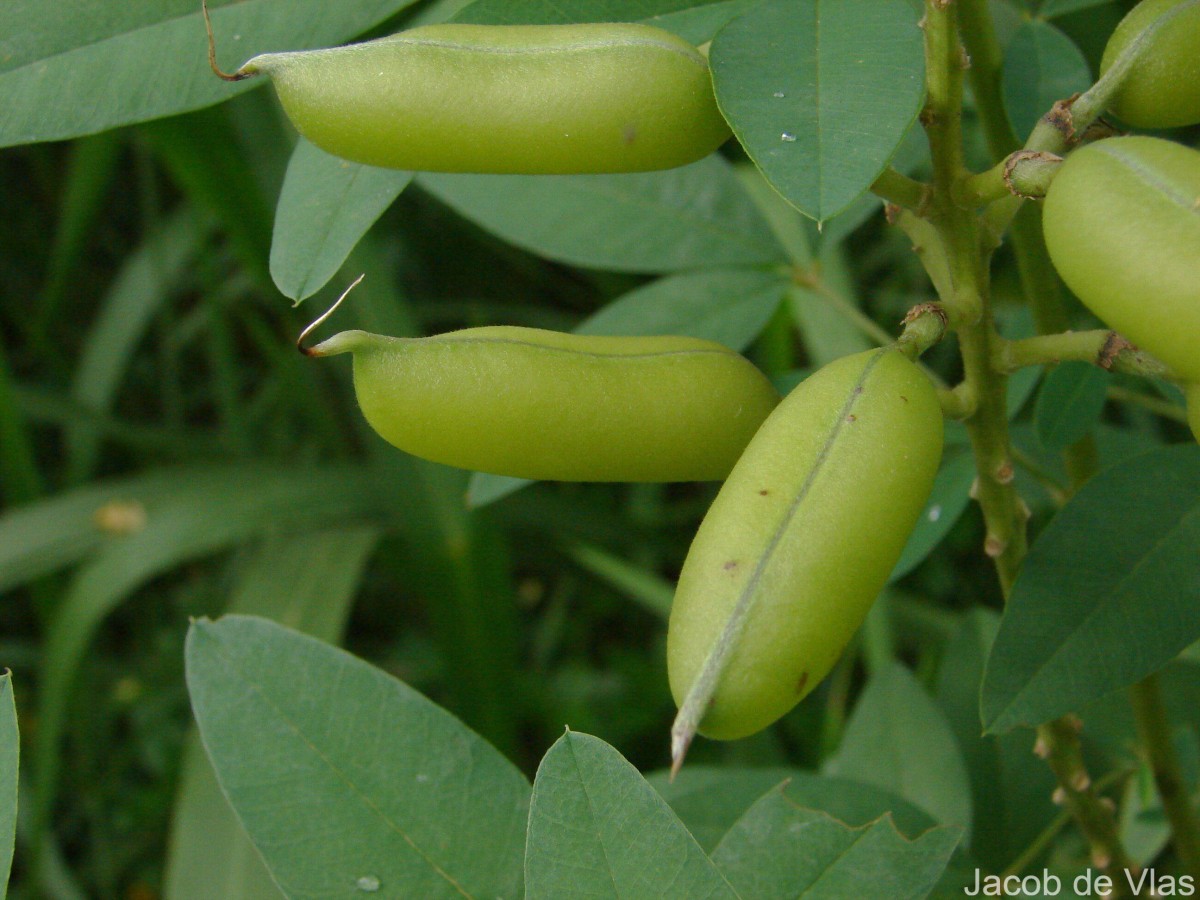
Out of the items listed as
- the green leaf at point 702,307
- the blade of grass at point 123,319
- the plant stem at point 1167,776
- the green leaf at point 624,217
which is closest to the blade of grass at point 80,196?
the blade of grass at point 123,319

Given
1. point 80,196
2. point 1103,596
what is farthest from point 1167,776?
point 80,196

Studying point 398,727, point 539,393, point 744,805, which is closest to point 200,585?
point 744,805

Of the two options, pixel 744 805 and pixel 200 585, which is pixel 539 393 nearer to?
pixel 744 805

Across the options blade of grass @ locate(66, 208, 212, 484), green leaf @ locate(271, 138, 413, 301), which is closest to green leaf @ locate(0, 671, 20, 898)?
green leaf @ locate(271, 138, 413, 301)

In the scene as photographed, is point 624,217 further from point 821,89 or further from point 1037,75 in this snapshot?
point 821,89

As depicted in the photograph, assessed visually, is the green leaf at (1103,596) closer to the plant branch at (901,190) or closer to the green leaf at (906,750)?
the plant branch at (901,190)

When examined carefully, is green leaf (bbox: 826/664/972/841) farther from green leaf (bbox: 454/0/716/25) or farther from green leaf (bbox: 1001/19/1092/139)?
green leaf (bbox: 454/0/716/25)
